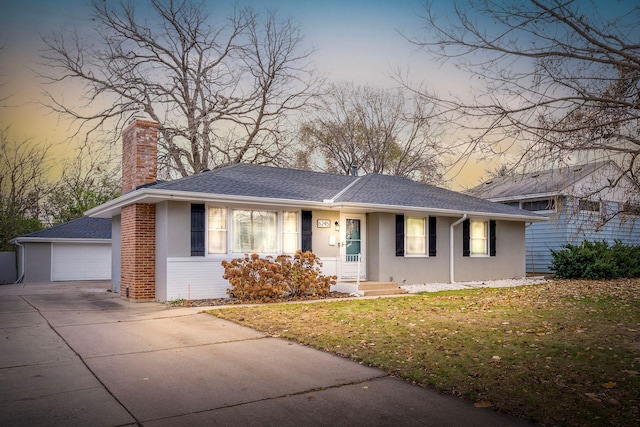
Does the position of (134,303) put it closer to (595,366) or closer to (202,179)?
(202,179)

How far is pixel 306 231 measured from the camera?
15.2 metres

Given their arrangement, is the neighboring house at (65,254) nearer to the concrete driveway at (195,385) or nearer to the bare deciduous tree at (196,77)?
the bare deciduous tree at (196,77)

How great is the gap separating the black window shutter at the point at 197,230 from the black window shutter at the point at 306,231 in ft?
10.4

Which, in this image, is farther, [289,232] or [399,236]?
[399,236]

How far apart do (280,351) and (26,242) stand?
2151 cm

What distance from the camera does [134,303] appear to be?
13.4 metres

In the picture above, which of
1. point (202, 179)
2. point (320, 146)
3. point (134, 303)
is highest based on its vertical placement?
point (320, 146)

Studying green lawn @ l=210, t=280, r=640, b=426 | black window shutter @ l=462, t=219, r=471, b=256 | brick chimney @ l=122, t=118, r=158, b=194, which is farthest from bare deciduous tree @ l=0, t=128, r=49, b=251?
black window shutter @ l=462, t=219, r=471, b=256

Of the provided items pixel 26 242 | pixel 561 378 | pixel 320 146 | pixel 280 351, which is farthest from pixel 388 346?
pixel 320 146

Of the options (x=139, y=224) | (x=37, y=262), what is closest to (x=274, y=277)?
(x=139, y=224)

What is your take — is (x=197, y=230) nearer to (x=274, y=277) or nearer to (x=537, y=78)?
(x=274, y=277)

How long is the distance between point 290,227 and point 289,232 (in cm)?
16

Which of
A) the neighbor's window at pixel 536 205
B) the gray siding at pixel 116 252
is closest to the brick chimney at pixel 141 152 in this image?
the gray siding at pixel 116 252

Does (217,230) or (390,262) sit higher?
(217,230)
